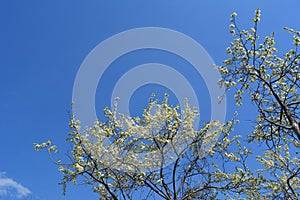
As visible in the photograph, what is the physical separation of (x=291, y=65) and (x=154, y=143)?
426 centimetres

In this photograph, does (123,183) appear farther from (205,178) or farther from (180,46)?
(180,46)

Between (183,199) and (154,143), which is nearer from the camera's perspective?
(183,199)

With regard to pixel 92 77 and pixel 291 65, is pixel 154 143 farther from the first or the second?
pixel 291 65

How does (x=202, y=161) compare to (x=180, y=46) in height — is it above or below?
below

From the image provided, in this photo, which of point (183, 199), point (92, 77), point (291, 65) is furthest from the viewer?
point (92, 77)

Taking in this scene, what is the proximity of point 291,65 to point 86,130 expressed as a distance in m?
5.54

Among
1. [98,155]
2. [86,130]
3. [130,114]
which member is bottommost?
[98,155]

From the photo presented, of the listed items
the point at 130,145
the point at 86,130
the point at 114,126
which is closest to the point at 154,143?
the point at 130,145

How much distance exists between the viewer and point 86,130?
8461 millimetres

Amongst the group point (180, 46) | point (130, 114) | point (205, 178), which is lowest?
point (205, 178)

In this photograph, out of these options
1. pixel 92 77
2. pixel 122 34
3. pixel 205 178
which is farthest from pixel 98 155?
pixel 122 34

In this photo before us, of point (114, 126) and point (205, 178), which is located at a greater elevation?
point (114, 126)

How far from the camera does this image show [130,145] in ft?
27.7

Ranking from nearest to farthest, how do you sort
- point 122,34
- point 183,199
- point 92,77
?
point 183,199
point 92,77
point 122,34
